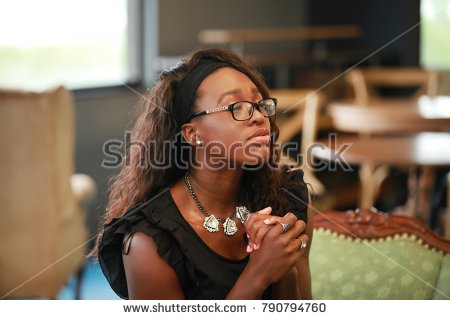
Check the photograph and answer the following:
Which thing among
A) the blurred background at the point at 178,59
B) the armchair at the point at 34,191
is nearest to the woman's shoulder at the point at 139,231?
the blurred background at the point at 178,59

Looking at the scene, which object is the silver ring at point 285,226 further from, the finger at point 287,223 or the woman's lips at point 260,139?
the woman's lips at point 260,139

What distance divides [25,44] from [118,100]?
1.66 ft

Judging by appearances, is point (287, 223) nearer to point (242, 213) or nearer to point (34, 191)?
point (242, 213)

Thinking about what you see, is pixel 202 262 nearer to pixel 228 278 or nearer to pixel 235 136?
pixel 228 278

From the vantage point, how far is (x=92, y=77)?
2988mm

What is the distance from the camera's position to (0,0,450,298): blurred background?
7.02 feet

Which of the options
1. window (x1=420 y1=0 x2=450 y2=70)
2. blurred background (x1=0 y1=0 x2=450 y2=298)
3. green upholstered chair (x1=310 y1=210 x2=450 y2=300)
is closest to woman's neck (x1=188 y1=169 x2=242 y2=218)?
green upholstered chair (x1=310 y1=210 x2=450 y2=300)

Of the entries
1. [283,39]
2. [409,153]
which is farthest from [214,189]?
[283,39]

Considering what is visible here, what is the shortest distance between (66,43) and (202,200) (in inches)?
77.3

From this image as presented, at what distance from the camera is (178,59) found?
5.86ft

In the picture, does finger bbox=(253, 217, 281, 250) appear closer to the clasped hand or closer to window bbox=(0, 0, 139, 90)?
the clasped hand

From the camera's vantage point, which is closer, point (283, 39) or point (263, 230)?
point (263, 230)

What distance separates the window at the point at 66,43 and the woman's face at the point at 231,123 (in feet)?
5.63
